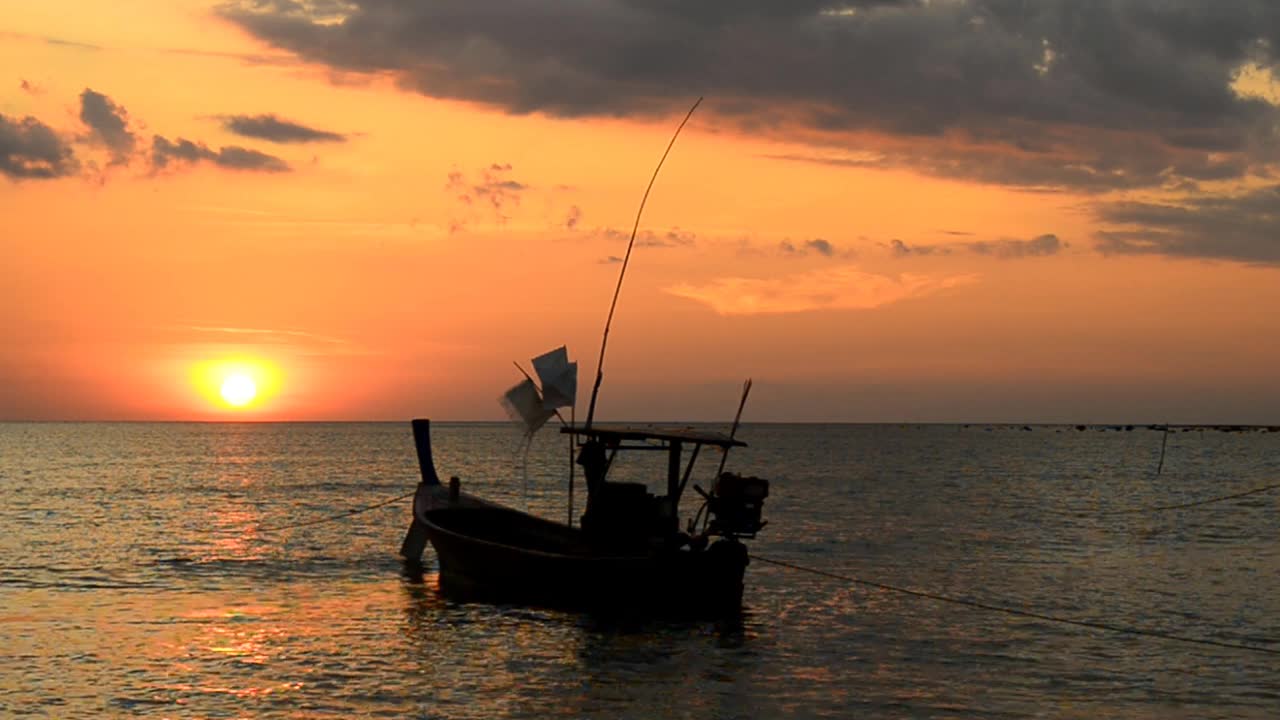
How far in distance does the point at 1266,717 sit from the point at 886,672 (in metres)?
6.19

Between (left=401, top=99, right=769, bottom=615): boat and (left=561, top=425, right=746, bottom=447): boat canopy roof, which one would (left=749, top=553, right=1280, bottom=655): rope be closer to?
(left=401, top=99, right=769, bottom=615): boat

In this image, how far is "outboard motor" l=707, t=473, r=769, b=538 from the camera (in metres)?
26.6

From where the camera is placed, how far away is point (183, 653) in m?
23.3

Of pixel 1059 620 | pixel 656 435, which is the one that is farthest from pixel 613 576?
pixel 1059 620

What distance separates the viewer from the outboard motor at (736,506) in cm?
2659

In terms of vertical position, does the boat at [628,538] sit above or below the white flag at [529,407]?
below

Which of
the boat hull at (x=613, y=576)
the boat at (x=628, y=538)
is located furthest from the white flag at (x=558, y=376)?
the boat hull at (x=613, y=576)

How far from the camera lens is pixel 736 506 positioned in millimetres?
26656

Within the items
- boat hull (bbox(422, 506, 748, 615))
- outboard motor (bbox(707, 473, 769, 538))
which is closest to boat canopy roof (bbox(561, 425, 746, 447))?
outboard motor (bbox(707, 473, 769, 538))

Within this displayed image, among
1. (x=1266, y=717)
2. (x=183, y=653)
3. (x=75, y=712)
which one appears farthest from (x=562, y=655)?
(x=1266, y=717)

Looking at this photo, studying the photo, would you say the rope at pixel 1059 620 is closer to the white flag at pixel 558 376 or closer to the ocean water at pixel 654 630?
the ocean water at pixel 654 630

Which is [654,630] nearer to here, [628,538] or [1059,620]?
[628,538]

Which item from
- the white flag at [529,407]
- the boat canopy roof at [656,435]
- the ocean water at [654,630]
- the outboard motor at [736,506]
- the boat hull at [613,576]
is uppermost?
the white flag at [529,407]

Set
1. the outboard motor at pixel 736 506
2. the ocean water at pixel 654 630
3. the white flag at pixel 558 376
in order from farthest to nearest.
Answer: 1. the white flag at pixel 558 376
2. the outboard motor at pixel 736 506
3. the ocean water at pixel 654 630
